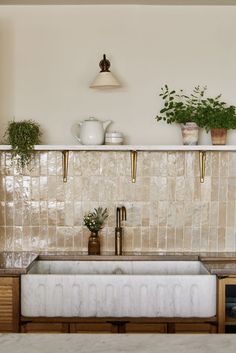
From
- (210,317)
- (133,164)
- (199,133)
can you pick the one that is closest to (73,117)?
(133,164)

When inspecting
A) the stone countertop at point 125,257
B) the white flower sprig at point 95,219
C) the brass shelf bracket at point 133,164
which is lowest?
the stone countertop at point 125,257

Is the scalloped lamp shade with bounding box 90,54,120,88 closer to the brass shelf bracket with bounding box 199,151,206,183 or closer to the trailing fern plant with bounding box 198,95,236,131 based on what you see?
the trailing fern plant with bounding box 198,95,236,131

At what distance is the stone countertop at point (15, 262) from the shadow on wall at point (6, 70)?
0.83 metres

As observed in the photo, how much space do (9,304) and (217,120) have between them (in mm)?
1709

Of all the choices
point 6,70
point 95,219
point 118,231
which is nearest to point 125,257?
point 118,231

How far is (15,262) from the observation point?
2969 mm

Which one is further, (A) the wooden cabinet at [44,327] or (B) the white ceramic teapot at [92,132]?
(B) the white ceramic teapot at [92,132]

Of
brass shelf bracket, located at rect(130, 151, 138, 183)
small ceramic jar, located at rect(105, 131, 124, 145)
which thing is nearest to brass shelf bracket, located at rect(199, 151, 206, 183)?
brass shelf bracket, located at rect(130, 151, 138, 183)

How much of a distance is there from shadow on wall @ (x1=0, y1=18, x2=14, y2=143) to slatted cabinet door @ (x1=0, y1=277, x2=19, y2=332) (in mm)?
1111

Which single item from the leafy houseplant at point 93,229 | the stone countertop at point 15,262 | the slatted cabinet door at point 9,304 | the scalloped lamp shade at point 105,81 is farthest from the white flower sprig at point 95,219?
the scalloped lamp shade at point 105,81

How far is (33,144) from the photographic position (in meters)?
3.22

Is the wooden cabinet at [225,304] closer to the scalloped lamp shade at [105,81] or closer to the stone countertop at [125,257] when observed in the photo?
the stone countertop at [125,257]

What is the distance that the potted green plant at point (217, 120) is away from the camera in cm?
321
